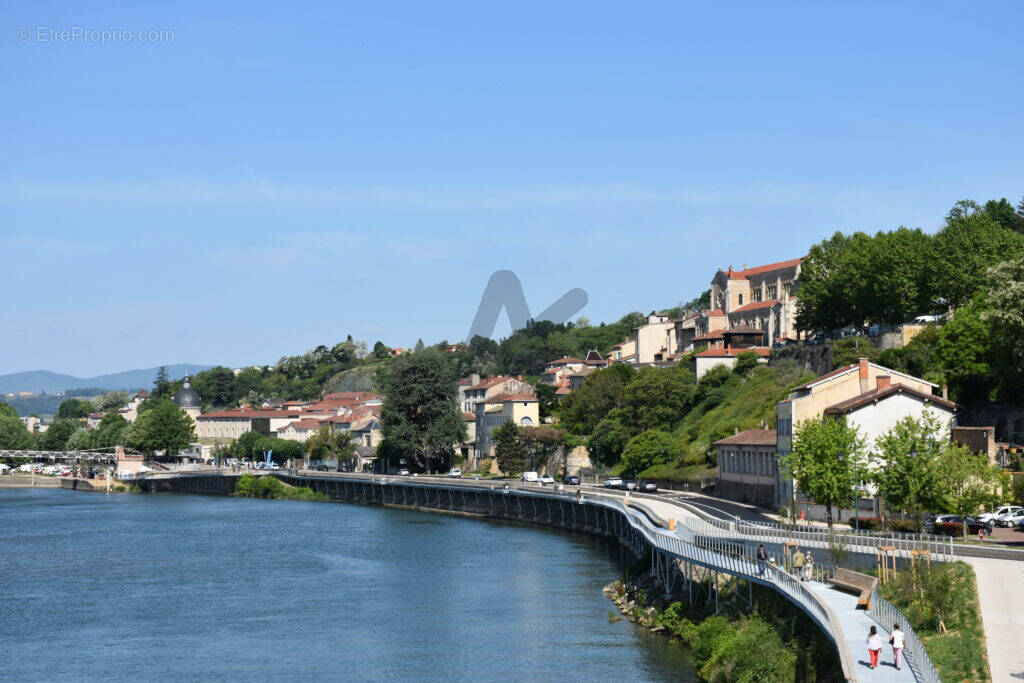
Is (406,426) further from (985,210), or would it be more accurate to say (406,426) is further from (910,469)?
(910,469)

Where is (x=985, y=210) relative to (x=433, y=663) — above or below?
above

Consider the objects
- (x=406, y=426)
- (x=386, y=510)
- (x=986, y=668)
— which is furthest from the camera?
(x=406, y=426)

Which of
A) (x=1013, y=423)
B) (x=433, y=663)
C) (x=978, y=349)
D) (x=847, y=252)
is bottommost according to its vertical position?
(x=433, y=663)

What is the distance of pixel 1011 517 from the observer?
47.4 meters

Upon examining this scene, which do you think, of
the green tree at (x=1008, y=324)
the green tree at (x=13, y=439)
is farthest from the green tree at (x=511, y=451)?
the green tree at (x=13, y=439)

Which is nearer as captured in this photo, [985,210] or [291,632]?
[291,632]

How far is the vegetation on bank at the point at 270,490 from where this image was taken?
12794 centimetres

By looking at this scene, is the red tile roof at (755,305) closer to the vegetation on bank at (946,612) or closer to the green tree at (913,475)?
the green tree at (913,475)

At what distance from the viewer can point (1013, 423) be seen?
6069cm

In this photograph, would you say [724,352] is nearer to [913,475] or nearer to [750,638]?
[913,475]

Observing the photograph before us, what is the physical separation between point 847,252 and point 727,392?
14546 millimetres

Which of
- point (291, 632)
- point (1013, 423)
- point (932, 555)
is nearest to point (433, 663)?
point (291, 632)

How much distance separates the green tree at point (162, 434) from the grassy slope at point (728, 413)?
92988 mm

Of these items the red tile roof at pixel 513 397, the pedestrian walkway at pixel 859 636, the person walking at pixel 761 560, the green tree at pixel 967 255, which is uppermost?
the green tree at pixel 967 255
